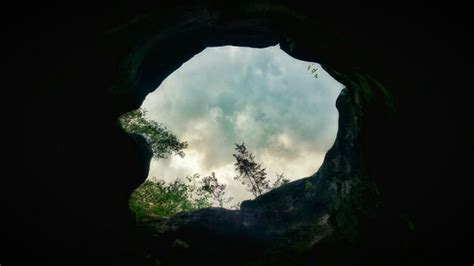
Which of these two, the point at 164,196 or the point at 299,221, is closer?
the point at 299,221

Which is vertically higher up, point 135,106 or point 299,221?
point 135,106

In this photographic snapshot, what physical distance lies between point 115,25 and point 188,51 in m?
3.14

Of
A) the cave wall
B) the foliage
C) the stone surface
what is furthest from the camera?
the foliage

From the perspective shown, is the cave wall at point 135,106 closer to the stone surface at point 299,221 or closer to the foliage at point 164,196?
the stone surface at point 299,221

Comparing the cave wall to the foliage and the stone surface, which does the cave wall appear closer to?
the stone surface

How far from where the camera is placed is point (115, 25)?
6.67 m

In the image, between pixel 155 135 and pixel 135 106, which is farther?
pixel 155 135

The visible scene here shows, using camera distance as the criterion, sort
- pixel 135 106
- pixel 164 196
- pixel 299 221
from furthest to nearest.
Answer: pixel 164 196, pixel 299 221, pixel 135 106

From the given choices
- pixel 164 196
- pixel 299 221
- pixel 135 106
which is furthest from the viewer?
pixel 164 196

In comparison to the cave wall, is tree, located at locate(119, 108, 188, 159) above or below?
above

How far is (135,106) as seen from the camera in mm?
9227

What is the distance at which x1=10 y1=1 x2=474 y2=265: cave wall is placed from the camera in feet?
20.3

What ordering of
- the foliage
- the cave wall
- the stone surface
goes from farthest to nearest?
1. the foliage
2. the stone surface
3. the cave wall

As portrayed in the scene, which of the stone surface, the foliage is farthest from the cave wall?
the foliage
